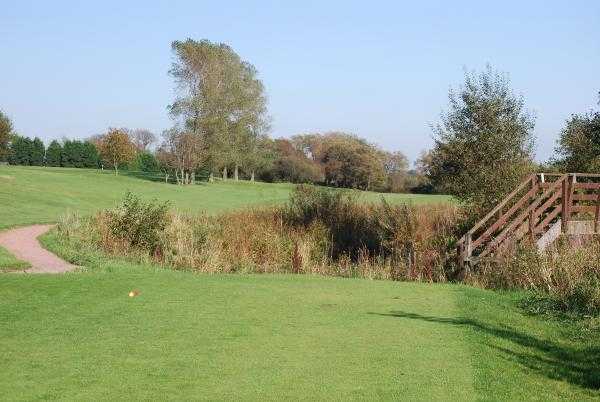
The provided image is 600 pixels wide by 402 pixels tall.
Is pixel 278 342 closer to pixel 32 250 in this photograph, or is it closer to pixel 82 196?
pixel 32 250

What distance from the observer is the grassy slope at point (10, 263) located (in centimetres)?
1745

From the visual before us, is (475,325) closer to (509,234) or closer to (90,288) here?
(90,288)

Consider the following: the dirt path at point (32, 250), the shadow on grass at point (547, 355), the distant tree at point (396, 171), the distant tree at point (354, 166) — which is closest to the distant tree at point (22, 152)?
the distant tree at point (354, 166)

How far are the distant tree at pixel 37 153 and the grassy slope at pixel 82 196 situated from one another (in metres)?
28.6

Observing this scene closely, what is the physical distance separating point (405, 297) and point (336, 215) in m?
18.2

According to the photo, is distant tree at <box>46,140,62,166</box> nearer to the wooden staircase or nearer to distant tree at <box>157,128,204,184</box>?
distant tree at <box>157,128,204,184</box>

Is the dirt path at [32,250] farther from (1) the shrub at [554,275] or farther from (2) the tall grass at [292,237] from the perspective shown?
(1) the shrub at [554,275]

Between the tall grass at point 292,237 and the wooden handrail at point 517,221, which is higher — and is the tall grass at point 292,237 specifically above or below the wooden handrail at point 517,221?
below

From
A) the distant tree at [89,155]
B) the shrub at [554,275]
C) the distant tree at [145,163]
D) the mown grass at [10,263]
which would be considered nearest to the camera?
the shrub at [554,275]

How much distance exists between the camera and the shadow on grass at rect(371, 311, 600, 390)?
8.28 m

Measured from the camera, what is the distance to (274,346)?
8547mm

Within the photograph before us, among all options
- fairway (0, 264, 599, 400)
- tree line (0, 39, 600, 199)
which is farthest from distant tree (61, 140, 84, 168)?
fairway (0, 264, 599, 400)

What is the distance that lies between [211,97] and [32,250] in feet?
163

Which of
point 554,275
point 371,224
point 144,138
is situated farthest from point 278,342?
point 144,138
